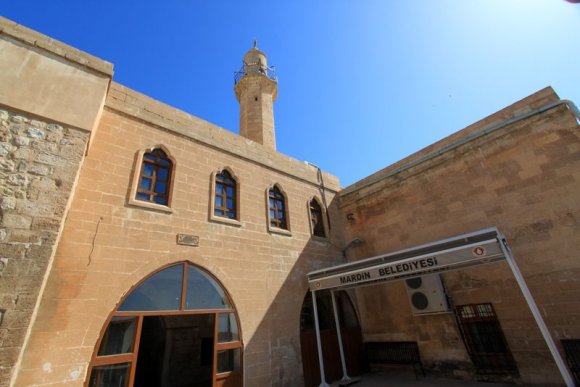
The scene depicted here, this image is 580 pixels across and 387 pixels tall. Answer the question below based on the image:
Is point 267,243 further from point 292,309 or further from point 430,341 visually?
point 430,341

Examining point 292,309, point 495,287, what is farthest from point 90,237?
point 495,287

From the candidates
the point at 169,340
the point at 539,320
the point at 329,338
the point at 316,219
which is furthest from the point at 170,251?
the point at 539,320

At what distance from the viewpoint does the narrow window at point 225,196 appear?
21.9 ft

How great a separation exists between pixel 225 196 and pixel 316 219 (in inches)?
128

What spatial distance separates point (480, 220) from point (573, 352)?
272 centimetres

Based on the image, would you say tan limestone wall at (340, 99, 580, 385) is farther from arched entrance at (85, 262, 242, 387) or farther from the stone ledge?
the stone ledge

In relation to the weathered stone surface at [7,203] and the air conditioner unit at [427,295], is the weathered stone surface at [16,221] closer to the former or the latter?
the weathered stone surface at [7,203]

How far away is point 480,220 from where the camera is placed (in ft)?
21.5

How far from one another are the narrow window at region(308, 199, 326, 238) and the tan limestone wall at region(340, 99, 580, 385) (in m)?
1.68

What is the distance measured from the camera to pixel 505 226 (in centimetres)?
617

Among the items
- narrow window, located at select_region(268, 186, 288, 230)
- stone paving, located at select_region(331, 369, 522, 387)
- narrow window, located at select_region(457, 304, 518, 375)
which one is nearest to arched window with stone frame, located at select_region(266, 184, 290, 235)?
narrow window, located at select_region(268, 186, 288, 230)

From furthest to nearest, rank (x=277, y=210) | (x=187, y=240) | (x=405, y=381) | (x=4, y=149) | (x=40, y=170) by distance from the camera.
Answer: (x=277, y=210) < (x=405, y=381) < (x=187, y=240) < (x=40, y=170) < (x=4, y=149)

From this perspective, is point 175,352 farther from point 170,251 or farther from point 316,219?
point 316,219

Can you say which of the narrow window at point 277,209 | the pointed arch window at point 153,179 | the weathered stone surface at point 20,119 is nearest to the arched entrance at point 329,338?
the narrow window at point 277,209
